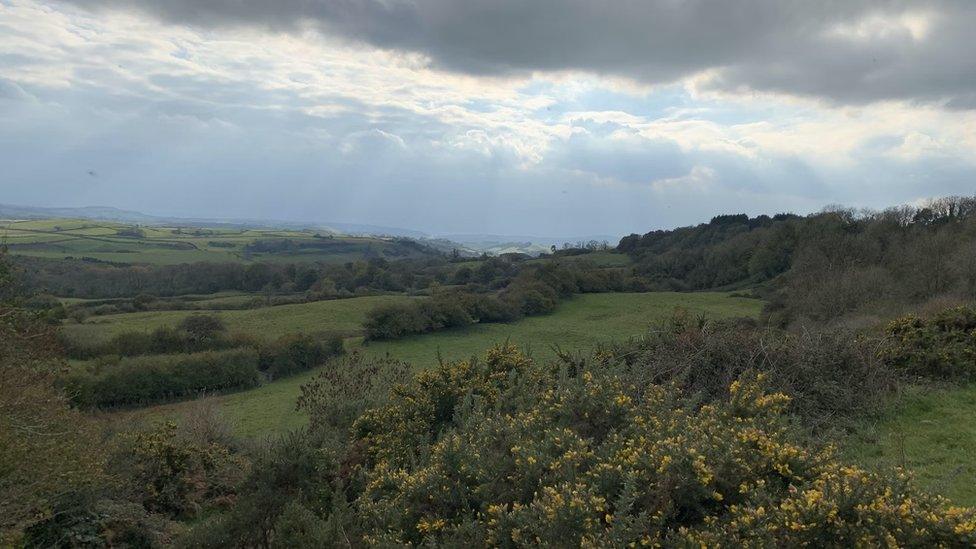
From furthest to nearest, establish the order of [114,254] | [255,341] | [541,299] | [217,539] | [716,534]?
[114,254], [541,299], [255,341], [217,539], [716,534]

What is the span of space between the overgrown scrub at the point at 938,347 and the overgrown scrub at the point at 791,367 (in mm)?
907

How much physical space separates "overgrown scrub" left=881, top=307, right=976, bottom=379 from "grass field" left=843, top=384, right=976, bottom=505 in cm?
59

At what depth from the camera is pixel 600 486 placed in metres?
5.22

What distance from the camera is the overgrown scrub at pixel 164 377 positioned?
32.7 metres

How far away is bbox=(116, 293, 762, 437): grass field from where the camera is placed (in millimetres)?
31531

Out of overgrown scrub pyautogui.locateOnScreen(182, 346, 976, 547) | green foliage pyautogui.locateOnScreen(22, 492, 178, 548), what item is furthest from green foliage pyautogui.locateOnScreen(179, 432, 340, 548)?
green foliage pyautogui.locateOnScreen(22, 492, 178, 548)

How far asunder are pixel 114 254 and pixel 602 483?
332ft

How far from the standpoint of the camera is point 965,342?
1119cm

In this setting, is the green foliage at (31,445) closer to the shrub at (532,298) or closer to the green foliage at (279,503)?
the green foliage at (279,503)

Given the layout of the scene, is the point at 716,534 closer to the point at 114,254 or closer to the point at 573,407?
the point at 573,407

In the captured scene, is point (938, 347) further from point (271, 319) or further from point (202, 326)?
point (271, 319)

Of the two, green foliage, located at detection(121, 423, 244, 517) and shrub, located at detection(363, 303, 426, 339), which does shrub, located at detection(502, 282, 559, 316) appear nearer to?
shrub, located at detection(363, 303, 426, 339)

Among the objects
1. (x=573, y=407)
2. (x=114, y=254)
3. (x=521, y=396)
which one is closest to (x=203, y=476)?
(x=521, y=396)

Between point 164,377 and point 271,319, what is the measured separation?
16239mm
